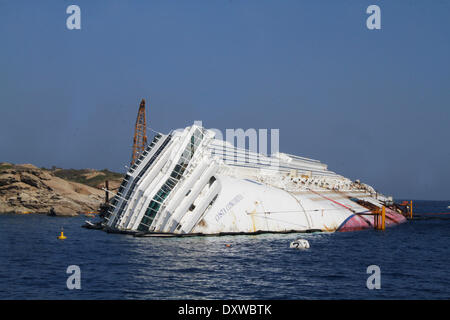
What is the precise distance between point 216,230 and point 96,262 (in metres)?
21.5

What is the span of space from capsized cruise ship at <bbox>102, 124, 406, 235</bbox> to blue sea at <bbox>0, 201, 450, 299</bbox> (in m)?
3.31

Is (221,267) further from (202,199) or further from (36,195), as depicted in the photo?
(36,195)

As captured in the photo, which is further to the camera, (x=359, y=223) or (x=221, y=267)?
(x=359, y=223)

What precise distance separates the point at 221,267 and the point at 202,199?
22.9 meters

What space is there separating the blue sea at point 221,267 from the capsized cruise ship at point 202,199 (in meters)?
3.31

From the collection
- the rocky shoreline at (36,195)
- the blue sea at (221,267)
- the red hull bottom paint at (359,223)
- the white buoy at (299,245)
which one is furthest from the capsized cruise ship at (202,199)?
the rocky shoreline at (36,195)

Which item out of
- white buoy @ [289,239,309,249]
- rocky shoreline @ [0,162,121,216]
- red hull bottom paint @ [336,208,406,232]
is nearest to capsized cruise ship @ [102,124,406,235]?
red hull bottom paint @ [336,208,406,232]

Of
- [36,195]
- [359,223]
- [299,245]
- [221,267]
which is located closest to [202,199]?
[299,245]

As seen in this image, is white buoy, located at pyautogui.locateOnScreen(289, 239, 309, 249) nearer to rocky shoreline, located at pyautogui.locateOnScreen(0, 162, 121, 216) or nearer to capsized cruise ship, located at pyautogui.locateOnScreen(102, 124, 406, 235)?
capsized cruise ship, located at pyautogui.locateOnScreen(102, 124, 406, 235)

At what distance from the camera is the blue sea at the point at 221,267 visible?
119 feet

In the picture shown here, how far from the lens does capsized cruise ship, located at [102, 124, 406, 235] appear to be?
218 feet

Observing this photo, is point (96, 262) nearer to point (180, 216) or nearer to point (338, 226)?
point (180, 216)

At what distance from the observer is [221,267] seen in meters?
45.2

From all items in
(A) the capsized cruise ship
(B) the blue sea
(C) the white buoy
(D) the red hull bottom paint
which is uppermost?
(A) the capsized cruise ship
